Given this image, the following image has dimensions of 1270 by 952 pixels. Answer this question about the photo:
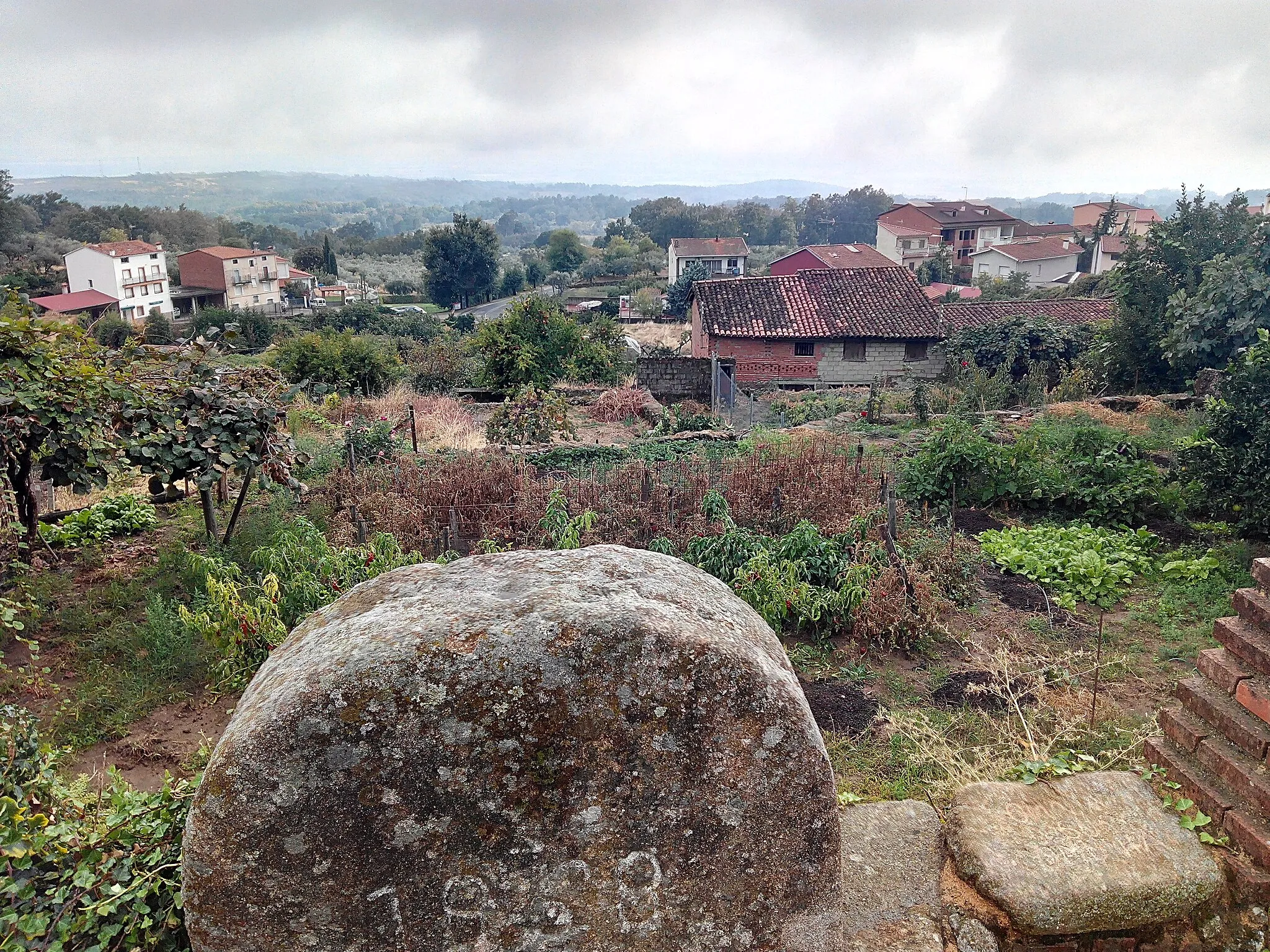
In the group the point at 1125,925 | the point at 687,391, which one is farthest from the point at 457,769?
the point at 687,391

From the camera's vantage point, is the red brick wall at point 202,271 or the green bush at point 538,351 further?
the red brick wall at point 202,271

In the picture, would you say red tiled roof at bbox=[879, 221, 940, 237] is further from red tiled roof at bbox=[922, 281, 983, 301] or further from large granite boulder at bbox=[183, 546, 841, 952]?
large granite boulder at bbox=[183, 546, 841, 952]

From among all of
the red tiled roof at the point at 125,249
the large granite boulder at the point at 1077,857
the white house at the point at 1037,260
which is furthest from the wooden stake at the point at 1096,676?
the red tiled roof at the point at 125,249

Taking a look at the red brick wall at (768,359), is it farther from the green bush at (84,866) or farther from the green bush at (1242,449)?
the green bush at (84,866)

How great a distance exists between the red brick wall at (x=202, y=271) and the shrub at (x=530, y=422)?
53697mm

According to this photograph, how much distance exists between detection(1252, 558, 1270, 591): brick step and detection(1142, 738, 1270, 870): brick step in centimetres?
83

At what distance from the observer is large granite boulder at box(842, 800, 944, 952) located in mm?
2996

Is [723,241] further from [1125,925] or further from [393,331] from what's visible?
[1125,925]

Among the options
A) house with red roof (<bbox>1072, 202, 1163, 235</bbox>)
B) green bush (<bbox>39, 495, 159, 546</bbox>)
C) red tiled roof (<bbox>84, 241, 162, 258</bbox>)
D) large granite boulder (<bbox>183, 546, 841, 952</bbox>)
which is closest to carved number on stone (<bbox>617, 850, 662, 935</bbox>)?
large granite boulder (<bbox>183, 546, 841, 952</bbox>)

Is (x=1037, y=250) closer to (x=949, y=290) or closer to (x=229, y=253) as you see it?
(x=949, y=290)

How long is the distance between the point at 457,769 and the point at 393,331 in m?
40.2

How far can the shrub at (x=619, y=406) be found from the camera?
1672cm

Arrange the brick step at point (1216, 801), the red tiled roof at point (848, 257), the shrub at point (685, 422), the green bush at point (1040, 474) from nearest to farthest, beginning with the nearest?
the brick step at point (1216, 801) → the green bush at point (1040, 474) → the shrub at point (685, 422) → the red tiled roof at point (848, 257)

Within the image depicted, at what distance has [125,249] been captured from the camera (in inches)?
2071
